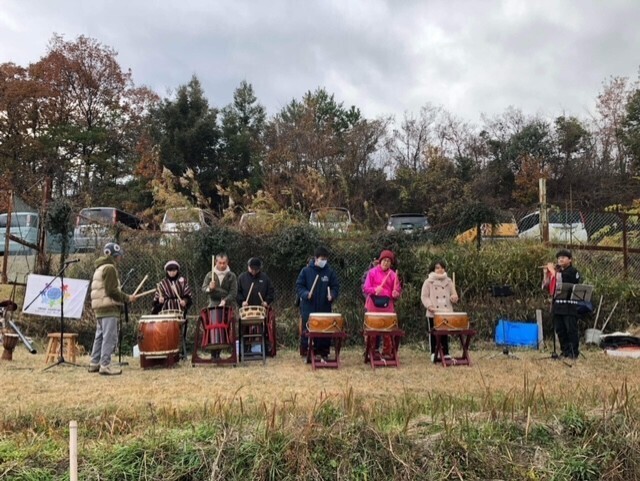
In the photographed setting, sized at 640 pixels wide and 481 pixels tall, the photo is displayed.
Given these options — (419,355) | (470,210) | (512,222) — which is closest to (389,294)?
(419,355)

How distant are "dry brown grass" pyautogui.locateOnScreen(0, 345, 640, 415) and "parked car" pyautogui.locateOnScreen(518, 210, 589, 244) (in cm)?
274

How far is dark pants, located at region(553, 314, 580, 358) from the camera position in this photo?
25.3ft

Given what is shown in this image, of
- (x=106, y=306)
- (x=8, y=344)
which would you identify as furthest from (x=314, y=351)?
(x=8, y=344)

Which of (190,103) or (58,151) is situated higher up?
(190,103)

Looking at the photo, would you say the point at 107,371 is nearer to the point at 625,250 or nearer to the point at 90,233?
the point at 90,233

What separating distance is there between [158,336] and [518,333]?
→ 5347 mm

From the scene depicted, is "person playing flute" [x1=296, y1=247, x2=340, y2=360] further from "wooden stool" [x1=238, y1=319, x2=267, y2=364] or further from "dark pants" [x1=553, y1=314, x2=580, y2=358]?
"dark pants" [x1=553, y1=314, x2=580, y2=358]

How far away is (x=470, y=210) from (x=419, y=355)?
2819 mm

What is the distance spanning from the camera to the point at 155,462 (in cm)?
327

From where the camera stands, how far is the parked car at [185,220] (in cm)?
1011

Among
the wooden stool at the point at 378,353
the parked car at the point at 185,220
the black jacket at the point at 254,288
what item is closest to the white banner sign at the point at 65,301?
the parked car at the point at 185,220

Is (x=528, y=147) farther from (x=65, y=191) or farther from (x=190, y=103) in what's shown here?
(x=65, y=191)

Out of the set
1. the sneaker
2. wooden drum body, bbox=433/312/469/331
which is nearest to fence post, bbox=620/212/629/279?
wooden drum body, bbox=433/312/469/331

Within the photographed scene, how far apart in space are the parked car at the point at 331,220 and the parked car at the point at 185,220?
188 cm
